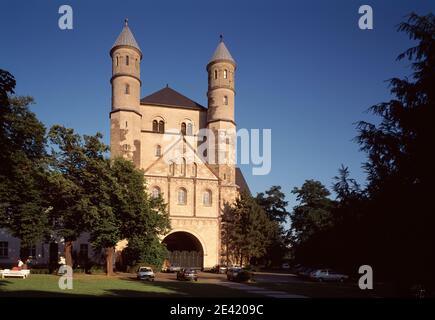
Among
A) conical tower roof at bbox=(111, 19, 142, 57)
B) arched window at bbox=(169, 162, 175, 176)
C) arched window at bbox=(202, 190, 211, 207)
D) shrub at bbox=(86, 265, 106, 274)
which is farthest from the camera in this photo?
conical tower roof at bbox=(111, 19, 142, 57)

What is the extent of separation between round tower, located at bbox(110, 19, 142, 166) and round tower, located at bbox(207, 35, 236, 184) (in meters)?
10.2

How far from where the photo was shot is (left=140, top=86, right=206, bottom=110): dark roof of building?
195 ft

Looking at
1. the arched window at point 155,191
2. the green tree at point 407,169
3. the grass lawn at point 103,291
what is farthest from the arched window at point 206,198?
the green tree at point 407,169

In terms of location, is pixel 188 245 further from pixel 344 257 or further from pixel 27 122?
pixel 344 257

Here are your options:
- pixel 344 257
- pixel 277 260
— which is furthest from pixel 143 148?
pixel 344 257

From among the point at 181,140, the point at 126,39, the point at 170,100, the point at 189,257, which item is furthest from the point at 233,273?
the point at 126,39

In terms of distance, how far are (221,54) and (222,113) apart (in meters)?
8.85

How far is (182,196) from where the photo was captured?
4978 cm

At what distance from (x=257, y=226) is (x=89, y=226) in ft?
74.9

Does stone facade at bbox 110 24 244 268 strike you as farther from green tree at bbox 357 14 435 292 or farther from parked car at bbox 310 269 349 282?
green tree at bbox 357 14 435 292

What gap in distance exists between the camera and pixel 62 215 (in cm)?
3738

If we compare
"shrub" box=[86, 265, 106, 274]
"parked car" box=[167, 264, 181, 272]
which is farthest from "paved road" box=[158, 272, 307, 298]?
"shrub" box=[86, 265, 106, 274]

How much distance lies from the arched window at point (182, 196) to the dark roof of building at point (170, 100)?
15239mm

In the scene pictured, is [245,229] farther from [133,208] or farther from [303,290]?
[303,290]
